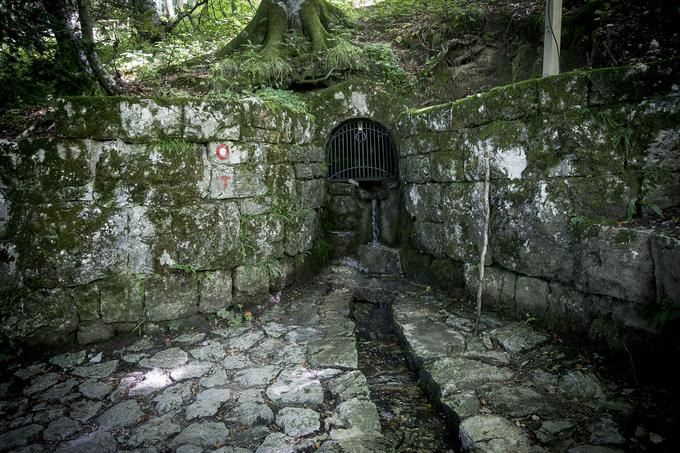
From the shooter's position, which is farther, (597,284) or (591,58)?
(591,58)

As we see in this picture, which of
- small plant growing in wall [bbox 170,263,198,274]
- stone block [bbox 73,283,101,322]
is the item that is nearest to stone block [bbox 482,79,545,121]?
small plant growing in wall [bbox 170,263,198,274]

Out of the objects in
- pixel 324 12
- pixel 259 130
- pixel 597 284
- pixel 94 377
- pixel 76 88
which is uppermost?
pixel 324 12

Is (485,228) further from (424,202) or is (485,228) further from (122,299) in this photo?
(122,299)

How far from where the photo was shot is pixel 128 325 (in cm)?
379

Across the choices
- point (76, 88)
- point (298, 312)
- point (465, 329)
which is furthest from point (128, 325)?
point (465, 329)

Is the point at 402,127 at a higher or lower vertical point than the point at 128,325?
higher

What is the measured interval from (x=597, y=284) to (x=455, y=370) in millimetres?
1439

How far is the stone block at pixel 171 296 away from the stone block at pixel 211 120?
1562 mm

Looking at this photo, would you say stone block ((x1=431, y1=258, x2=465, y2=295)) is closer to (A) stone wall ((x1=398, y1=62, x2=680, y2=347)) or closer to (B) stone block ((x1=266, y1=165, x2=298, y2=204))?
(A) stone wall ((x1=398, y1=62, x2=680, y2=347))

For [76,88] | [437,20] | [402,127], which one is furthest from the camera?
[437,20]

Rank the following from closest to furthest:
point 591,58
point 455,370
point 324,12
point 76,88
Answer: point 455,370 < point 76,88 < point 591,58 < point 324,12

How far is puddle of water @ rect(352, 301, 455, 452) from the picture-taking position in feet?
8.25

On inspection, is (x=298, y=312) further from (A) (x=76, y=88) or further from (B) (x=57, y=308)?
(A) (x=76, y=88)

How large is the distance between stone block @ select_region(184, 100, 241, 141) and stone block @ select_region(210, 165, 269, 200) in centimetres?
37
